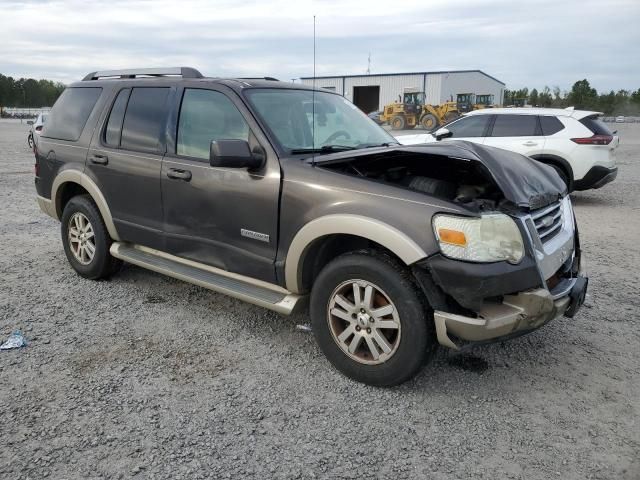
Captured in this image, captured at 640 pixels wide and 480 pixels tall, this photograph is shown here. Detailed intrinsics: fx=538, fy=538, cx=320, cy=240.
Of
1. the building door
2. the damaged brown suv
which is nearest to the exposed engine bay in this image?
the damaged brown suv

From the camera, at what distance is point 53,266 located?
5707 mm

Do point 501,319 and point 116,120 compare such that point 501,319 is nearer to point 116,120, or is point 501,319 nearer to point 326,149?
point 326,149

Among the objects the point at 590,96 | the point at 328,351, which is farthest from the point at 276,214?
the point at 590,96

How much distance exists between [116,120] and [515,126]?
7641 mm

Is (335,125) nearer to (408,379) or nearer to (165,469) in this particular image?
(408,379)

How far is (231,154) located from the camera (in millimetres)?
3447

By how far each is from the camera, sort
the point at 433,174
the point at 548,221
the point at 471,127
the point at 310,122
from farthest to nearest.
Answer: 1. the point at 471,127
2. the point at 310,122
3. the point at 433,174
4. the point at 548,221

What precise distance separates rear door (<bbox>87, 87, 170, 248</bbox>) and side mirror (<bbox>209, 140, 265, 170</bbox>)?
99cm

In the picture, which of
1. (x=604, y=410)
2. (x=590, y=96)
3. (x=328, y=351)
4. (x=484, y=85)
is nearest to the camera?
(x=604, y=410)

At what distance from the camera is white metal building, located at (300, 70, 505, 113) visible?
1874 inches

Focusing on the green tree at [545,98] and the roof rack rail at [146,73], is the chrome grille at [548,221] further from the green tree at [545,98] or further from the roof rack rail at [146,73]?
the green tree at [545,98]

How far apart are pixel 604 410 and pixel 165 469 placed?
2.44m

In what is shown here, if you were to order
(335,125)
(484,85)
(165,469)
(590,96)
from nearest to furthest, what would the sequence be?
(165,469), (335,125), (484,85), (590,96)

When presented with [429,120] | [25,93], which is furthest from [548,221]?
[25,93]
